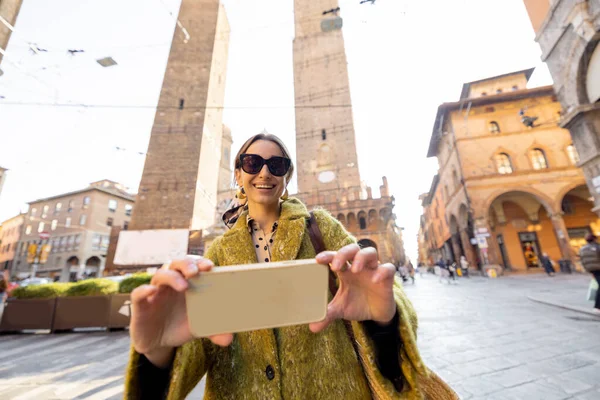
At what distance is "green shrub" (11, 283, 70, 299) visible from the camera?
274 inches

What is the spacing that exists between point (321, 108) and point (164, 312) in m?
25.8

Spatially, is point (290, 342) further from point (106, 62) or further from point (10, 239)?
point (10, 239)

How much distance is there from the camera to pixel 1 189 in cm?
1262

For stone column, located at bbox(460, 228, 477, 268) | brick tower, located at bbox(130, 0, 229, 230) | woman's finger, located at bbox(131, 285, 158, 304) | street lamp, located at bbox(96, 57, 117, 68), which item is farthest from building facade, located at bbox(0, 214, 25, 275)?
stone column, located at bbox(460, 228, 477, 268)

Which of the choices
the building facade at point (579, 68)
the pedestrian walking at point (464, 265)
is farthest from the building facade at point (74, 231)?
the building facade at point (579, 68)

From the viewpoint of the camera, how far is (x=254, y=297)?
75 centimetres

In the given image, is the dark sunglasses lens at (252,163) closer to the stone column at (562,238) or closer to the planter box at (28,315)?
the planter box at (28,315)

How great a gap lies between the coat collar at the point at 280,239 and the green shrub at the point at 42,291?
841cm

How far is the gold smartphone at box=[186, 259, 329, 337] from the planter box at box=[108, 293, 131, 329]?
759 centimetres

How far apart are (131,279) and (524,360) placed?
27.1 ft

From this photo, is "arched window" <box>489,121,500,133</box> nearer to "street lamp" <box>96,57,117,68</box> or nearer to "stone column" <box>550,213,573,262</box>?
"stone column" <box>550,213,573,262</box>

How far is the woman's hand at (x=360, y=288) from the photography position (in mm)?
817

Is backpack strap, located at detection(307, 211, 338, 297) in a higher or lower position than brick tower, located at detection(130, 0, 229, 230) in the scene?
lower

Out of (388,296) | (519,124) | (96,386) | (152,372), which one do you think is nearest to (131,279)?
(96,386)
